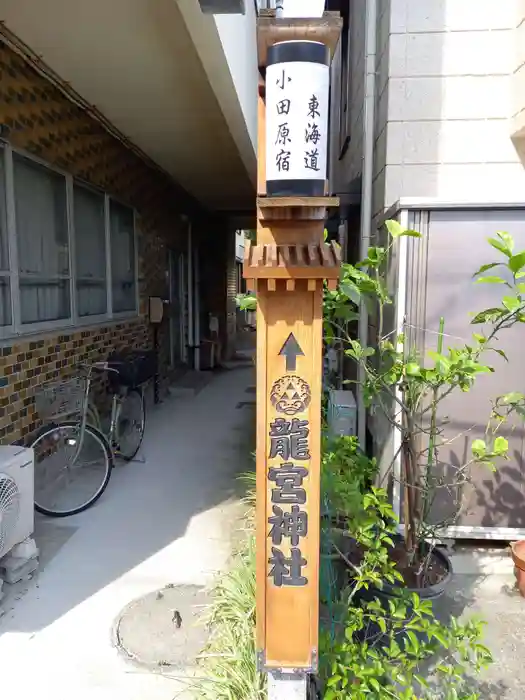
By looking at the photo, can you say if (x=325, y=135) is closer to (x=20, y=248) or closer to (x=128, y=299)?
(x=20, y=248)

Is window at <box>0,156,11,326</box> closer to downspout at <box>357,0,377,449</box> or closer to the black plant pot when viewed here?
downspout at <box>357,0,377,449</box>

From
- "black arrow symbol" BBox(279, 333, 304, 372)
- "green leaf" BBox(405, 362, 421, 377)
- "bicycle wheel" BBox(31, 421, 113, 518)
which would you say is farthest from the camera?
"bicycle wheel" BBox(31, 421, 113, 518)

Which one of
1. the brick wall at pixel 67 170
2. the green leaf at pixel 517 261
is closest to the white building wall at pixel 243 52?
the brick wall at pixel 67 170

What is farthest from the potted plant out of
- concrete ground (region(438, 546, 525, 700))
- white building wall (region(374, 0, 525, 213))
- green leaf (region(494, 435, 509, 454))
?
white building wall (region(374, 0, 525, 213))

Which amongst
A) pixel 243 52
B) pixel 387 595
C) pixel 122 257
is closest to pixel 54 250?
pixel 122 257

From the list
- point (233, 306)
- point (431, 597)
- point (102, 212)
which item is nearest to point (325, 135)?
point (431, 597)

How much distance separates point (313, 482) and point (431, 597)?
1.36 m

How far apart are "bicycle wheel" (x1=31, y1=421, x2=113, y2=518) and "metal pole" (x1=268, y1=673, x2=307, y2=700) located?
249 centimetres

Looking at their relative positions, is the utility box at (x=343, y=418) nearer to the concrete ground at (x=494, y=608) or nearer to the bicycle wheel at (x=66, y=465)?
the concrete ground at (x=494, y=608)

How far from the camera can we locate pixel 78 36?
11.8 feet

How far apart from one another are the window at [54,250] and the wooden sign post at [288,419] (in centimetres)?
279

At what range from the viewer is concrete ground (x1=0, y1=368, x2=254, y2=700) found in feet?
8.23

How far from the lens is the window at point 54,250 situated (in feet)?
13.4

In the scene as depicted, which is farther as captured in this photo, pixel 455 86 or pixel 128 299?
pixel 128 299
